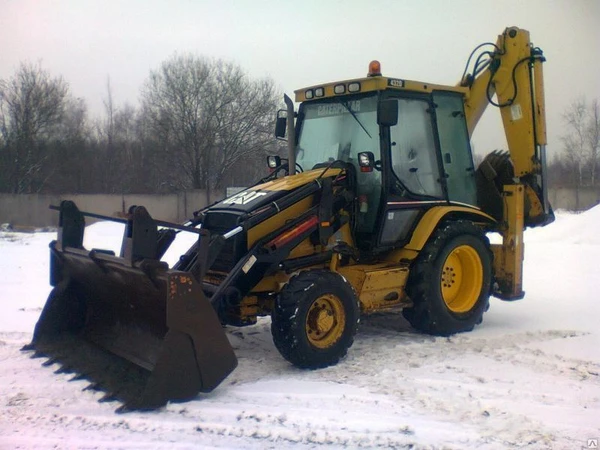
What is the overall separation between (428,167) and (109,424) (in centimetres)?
443

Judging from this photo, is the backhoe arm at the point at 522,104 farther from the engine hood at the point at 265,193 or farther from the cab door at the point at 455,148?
the engine hood at the point at 265,193

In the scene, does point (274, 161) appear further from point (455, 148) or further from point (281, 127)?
point (455, 148)

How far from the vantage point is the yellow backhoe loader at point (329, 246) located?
5145mm

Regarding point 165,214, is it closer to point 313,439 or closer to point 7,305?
point 7,305

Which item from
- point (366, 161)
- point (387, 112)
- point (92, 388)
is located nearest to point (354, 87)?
point (387, 112)

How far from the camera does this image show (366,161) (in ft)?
21.4

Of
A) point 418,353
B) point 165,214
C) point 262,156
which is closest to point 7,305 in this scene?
point 418,353

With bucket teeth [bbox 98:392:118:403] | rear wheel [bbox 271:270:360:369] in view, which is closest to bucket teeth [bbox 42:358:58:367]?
bucket teeth [bbox 98:392:118:403]

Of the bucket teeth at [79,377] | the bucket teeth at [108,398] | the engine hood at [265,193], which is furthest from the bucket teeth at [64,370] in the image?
the engine hood at [265,193]

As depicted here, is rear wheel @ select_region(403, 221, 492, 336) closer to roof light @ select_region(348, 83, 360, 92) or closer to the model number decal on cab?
the model number decal on cab

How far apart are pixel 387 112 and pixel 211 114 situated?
92.9ft

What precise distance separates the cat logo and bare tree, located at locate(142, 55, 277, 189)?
1050 inches

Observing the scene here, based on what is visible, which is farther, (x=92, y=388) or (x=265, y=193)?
(x=265, y=193)

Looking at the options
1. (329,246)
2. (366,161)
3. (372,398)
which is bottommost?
(372,398)
